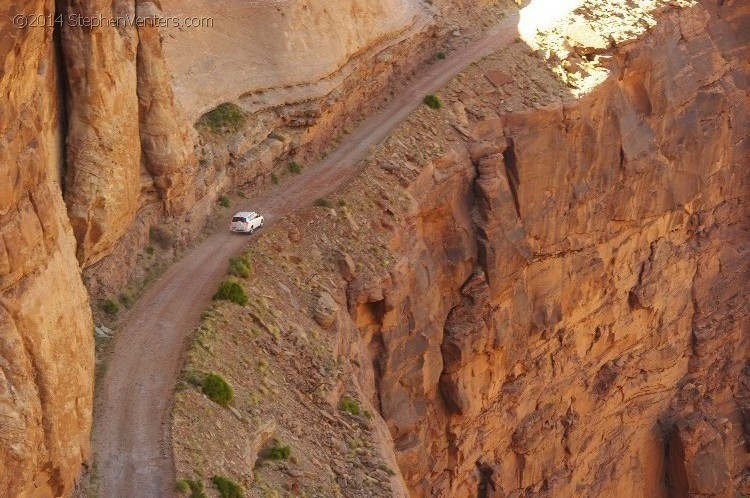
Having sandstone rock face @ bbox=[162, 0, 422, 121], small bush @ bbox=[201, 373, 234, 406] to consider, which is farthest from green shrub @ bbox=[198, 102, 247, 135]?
small bush @ bbox=[201, 373, 234, 406]

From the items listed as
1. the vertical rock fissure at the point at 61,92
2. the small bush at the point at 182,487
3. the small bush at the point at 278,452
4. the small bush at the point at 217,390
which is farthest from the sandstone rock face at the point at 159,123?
the small bush at the point at 182,487

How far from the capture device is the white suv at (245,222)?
53.0 m

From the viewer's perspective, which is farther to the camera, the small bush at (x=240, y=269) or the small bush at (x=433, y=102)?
the small bush at (x=433, y=102)

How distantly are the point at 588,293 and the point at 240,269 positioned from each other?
Result: 30.4 meters

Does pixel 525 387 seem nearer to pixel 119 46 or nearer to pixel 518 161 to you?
pixel 518 161

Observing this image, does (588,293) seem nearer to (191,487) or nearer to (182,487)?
(191,487)

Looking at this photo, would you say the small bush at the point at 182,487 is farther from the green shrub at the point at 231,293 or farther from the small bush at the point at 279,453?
the green shrub at the point at 231,293

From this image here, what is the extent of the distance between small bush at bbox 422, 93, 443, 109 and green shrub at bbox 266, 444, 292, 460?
1096 inches

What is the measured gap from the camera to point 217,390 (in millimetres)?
42031

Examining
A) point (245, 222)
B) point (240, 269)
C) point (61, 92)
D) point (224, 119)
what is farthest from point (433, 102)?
point (61, 92)

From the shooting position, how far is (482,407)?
222 ft

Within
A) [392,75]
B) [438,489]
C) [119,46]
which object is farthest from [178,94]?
[438,489]

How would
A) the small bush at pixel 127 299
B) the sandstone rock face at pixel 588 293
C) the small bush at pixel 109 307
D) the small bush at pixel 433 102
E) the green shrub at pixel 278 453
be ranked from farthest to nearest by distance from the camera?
the small bush at pixel 433 102, the sandstone rock face at pixel 588 293, the small bush at pixel 127 299, the small bush at pixel 109 307, the green shrub at pixel 278 453

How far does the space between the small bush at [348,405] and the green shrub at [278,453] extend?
580 cm
